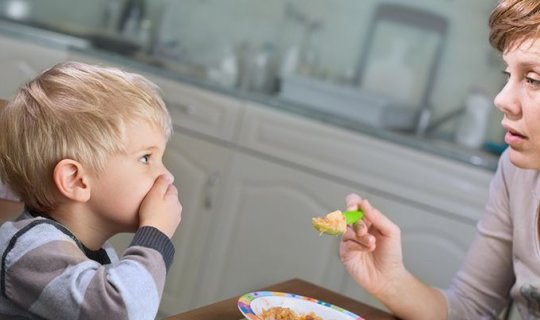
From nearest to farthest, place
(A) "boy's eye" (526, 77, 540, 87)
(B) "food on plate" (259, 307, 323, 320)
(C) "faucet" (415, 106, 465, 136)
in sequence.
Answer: (B) "food on plate" (259, 307, 323, 320) → (A) "boy's eye" (526, 77, 540, 87) → (C) "faucet" (415, 106, 465, 136)

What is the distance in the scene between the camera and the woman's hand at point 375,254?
1.40 metres

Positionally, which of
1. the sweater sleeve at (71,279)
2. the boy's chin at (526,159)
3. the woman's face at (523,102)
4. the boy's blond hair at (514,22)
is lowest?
the sweater sleeve at (71,279)

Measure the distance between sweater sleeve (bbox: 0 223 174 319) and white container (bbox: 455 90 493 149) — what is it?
7.49 ft

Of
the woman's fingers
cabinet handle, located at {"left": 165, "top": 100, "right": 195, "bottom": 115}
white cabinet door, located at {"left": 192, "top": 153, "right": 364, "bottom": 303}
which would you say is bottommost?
white cabinet door, located at {"left": 192, "top": 153, "right": 364, "bottom": 303}

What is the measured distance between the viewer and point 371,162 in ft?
9.14

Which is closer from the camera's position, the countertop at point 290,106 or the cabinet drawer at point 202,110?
the countertop at point 290,106

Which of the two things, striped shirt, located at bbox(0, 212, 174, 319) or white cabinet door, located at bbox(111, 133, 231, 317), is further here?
white cabinet door, located at bbox(111, 133, 231, 317)

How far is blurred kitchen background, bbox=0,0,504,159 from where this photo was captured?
323 centimetres

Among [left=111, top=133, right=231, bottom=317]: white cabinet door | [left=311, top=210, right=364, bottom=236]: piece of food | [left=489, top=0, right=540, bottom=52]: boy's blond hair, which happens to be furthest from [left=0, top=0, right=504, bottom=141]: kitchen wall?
[left=311, top=210, right=364, bottom=236]: piece of food

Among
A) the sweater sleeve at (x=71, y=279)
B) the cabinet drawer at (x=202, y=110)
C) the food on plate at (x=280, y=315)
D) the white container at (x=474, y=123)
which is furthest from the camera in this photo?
the white container at (x=474, y=123)

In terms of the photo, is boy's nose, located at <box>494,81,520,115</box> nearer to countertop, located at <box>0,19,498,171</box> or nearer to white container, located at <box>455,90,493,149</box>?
countertop, located at <box>0,19,498,171</box>

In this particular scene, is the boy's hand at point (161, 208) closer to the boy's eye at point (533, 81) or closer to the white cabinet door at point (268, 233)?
the boy's eye at point (533, 81)

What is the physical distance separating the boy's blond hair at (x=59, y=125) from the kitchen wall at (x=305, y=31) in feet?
7.62

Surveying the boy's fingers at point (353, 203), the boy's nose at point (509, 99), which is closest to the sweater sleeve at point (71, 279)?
the boy's fingers at point (353, 203)
